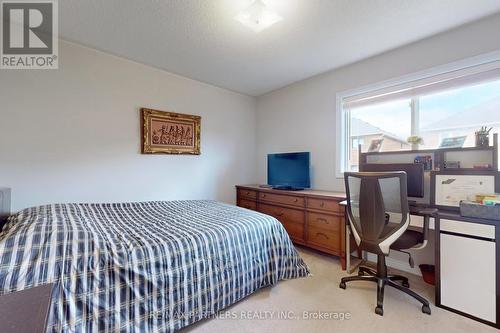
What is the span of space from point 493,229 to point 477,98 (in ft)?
4.36

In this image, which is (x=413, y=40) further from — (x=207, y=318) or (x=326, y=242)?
(x=207, y=318)

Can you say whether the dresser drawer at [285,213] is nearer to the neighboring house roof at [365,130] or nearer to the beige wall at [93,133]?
the beige wall at [93,133]

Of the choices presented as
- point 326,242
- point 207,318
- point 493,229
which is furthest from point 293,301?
point 493,229

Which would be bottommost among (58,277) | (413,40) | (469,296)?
(469,296)

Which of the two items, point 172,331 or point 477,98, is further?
point 477,98

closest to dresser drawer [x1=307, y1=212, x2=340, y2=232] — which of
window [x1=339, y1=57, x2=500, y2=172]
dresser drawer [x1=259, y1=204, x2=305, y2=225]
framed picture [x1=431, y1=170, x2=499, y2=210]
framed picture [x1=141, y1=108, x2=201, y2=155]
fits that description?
dresser drawer [x1=259, y1=204, x2=305, y2=225]

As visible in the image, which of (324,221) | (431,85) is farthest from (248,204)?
(431,85)

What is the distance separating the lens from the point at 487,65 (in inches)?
83.6

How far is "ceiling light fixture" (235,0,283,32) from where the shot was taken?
1896 mm

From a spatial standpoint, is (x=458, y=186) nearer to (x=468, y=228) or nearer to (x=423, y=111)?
(x=468, y=228)

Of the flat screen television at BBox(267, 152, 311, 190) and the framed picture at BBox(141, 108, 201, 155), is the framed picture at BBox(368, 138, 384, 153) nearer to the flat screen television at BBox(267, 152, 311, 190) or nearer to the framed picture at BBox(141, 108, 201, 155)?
the flat screen television at BBox(267, 152, 311, 190)

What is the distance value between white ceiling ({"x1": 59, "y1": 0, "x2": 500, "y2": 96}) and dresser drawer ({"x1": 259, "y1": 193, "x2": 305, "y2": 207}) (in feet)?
6.02

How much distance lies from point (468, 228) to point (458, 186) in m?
0.44

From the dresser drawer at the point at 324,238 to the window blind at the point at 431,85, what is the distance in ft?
5.71
